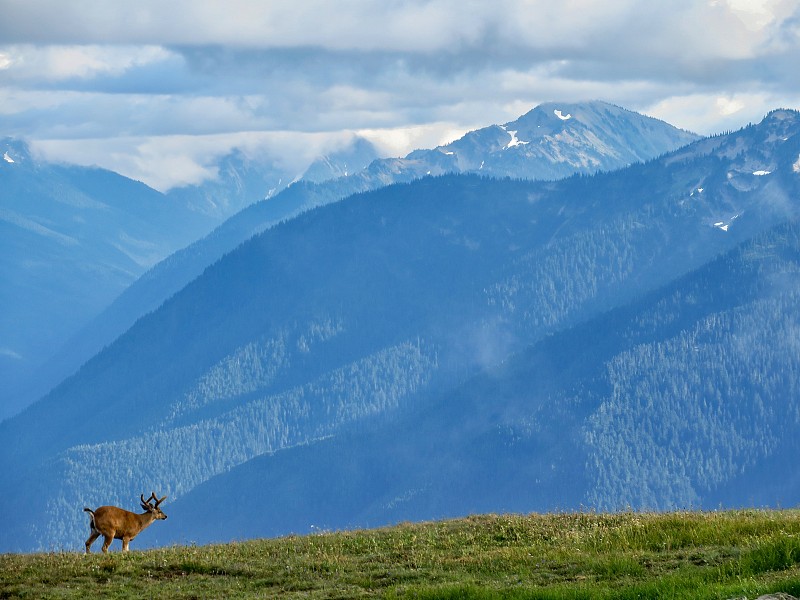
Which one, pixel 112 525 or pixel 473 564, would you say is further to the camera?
pixel 112 525

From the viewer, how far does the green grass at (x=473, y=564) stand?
94.4ft

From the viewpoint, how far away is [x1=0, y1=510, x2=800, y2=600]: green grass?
28.8 metres

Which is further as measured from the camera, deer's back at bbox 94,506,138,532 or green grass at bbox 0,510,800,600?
deer's back at bbox 94,506,138,532

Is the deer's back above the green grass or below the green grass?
above

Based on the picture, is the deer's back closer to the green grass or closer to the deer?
the deer

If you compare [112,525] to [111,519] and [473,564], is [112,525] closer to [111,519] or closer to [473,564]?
[111,519]

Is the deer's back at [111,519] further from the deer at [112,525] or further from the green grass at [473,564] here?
the green grass at [473,564]

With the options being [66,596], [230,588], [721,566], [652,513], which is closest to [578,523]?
[652,513]

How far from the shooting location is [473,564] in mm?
32750

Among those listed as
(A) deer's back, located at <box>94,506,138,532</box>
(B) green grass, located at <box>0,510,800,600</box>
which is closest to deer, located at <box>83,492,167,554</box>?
(A) deer's back, located at <box>94,506,138,532</box>

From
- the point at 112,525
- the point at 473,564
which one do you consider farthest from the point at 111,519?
the point at 473,564

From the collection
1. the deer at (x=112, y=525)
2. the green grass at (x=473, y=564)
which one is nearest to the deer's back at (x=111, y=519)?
the deer at (x=112, y=525)

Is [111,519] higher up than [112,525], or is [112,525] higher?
[111,519]

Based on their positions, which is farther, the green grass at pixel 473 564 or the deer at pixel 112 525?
the deer at pixel 112 525
